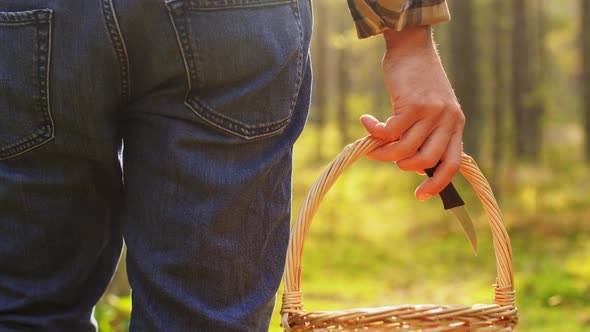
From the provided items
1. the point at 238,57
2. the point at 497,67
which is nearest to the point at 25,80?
the point at 238,57

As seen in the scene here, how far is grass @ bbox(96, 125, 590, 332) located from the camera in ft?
15.7

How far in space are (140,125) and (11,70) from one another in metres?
0.21

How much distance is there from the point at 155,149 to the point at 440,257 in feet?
20.7

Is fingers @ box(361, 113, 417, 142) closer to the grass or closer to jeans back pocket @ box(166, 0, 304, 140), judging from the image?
jeans back pocket @ box(166, 0, 304, 140)

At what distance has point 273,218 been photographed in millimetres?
1239

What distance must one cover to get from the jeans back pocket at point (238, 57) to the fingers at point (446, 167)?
0.38m

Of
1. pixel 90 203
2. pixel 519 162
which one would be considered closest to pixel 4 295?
pixel 90 203

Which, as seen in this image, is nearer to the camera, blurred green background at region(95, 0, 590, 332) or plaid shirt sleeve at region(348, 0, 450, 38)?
plaid shirt sleeve at region(348, 0, 450, 38)

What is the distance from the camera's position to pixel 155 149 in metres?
1.17

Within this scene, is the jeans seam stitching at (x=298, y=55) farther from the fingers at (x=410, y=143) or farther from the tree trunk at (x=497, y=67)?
the tree trunk at (x=497, y=67)

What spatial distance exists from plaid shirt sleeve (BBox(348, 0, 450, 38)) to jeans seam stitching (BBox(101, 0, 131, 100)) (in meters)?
0.50

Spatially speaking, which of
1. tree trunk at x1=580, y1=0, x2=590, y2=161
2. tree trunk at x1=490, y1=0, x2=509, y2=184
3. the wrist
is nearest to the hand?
the wrist

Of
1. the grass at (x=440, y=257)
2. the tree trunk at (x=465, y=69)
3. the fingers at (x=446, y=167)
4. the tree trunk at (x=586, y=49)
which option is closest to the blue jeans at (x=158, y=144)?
the fingers at (x=446, y=167)

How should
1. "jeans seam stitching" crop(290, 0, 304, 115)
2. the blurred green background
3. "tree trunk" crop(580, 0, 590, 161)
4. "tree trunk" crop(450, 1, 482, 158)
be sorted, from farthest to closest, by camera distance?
"tree trunk" crop(580, 0, 590, 161) → "tree trunk" crop(450, 1, 482, 158) → the blurred green background → "jeans seam stitching" crop(290, 0, 304, 115)
